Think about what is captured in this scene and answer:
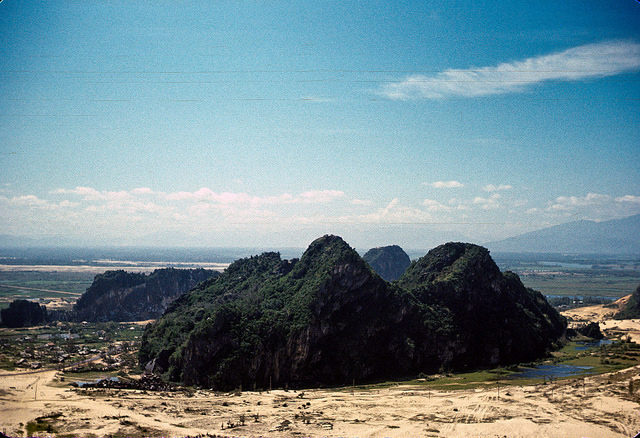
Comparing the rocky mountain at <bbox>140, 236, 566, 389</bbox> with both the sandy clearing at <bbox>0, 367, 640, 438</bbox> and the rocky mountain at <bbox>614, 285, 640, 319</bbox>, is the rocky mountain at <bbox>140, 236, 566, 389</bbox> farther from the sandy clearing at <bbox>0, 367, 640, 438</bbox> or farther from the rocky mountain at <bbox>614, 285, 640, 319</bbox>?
the rocky mountain at <bbox>614, 285, 640, 319</bbox>

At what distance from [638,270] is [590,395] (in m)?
184

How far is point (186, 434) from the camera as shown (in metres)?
27.3

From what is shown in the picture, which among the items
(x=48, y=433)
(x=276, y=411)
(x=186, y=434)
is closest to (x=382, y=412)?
(x=276, y=411)

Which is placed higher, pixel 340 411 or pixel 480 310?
pixel 480 310

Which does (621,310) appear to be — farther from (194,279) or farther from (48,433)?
Answer: (48,433)

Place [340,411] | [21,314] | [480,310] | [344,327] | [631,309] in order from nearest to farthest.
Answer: [340,411], [344,327], [480,310], [21,314], [631,309]

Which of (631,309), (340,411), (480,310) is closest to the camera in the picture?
(340,411)

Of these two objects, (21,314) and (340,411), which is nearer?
(340,411)

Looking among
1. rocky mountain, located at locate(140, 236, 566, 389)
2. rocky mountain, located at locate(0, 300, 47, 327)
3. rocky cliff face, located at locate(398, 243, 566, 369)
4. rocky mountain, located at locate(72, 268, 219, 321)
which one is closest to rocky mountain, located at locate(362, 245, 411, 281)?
rocky mountain, located at locate(72, 268, 219, 321)

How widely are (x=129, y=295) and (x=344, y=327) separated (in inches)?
2260

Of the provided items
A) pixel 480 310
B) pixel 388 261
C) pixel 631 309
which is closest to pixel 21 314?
pixel 480 310

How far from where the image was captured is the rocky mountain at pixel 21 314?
226 ft

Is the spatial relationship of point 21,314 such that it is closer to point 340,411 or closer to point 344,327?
point 344,327

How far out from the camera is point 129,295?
9062cm
